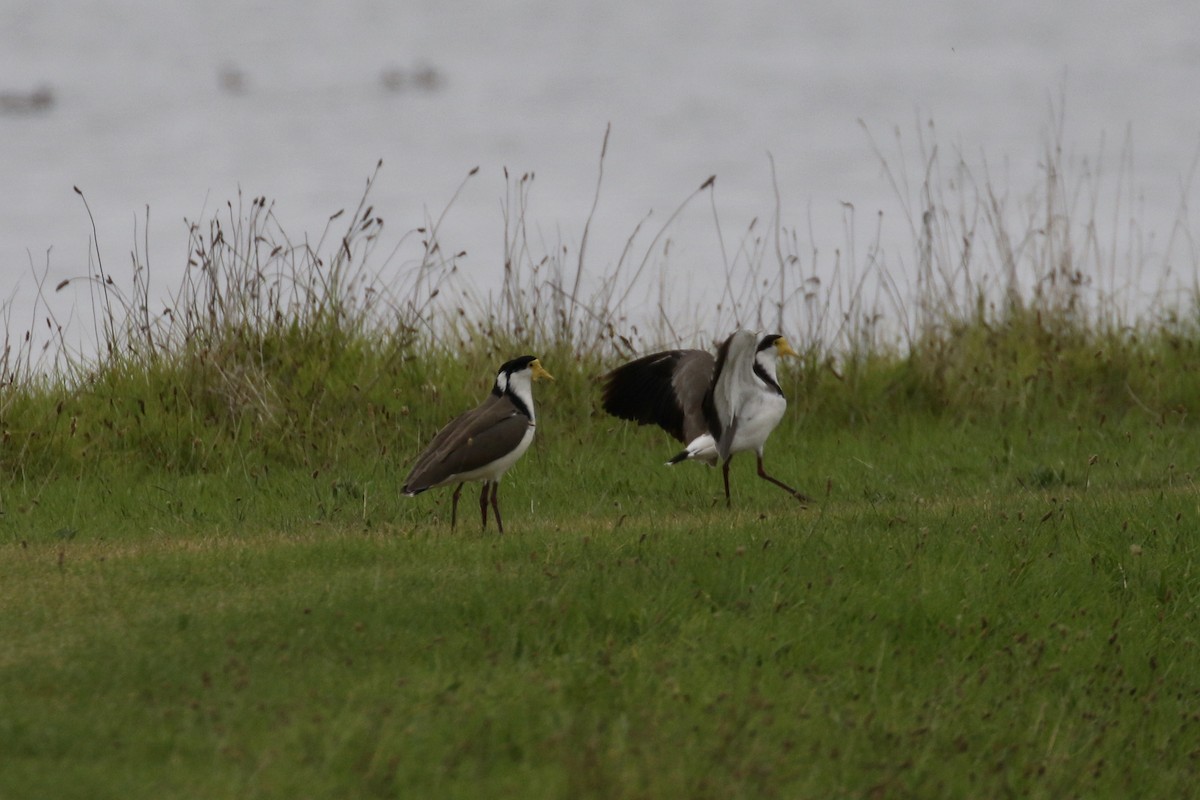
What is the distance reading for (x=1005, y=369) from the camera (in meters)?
12.4

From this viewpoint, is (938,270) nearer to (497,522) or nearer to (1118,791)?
(497,522)

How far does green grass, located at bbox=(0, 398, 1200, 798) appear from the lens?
4.86 metres

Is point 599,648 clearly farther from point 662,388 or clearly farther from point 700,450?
point 662,388

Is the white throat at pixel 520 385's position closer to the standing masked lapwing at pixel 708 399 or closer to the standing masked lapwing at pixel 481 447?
the standing masked lapwing at pixel 481 447

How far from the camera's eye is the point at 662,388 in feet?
32.4

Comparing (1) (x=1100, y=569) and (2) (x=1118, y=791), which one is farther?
(1) (x=1100, y=569)

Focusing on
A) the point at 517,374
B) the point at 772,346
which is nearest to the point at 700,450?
the point at 772,346

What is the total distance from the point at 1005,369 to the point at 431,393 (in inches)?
189

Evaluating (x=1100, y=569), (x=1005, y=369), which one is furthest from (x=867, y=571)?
(x=1005, y=369)

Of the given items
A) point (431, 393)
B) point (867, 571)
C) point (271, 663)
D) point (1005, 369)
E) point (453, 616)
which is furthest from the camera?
point (1005, 369)

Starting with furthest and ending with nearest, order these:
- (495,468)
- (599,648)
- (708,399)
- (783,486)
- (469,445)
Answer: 1. (783,486)
2. (708,399)
3. (495,468)
4. (469,445)
5. (599,648)

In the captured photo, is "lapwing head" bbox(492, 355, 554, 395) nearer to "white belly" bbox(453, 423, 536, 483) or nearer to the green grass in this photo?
"white belly" bbox(453, 423, 536, 483)

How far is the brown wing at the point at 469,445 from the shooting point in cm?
791

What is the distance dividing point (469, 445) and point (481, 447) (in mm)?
70
